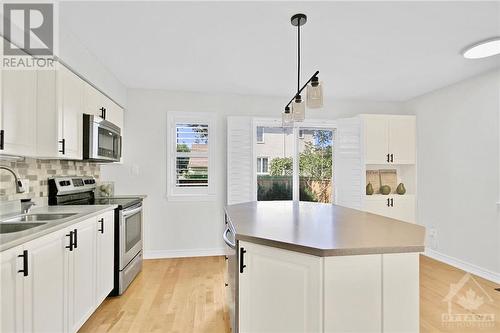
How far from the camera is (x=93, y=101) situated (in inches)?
105

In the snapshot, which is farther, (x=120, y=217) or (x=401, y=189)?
(x=401, y=189)

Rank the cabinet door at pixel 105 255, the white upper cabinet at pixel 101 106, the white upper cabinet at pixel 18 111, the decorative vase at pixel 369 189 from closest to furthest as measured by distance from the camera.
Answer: the white upper cabinet at pixel 18 111
the cabinet door at pixel 105 255
the white upper cabinet at pixel 101 106
the decorative vase at pixel 369 189

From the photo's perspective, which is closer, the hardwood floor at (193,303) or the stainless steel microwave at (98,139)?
the hardwood floor at (193,303)

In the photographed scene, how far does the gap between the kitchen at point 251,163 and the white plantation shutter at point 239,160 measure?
3 cm

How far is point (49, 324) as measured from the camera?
5.06 feet

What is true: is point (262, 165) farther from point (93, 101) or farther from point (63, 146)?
point (63, 146)

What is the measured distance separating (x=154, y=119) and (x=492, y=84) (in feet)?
14.0

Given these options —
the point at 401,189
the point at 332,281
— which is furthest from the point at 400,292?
the point at 401,189

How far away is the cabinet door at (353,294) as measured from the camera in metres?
1.22

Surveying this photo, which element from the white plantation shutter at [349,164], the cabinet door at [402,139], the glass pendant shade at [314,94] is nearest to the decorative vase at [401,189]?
the cabinet door at [402,139]

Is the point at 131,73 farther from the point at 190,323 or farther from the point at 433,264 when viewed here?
the point at 433,264

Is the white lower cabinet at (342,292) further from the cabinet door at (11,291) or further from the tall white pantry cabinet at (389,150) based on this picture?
the tall white pantry cabinet at (389,150)

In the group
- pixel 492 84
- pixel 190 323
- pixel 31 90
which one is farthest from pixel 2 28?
pixel 492 84

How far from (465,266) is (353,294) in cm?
309
